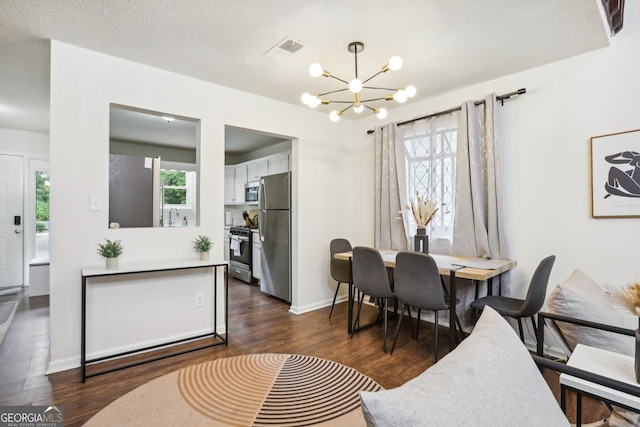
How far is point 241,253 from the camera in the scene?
554cm

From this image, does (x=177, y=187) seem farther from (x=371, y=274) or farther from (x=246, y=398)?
(x=246, y=398)

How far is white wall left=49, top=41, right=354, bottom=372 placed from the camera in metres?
2.41

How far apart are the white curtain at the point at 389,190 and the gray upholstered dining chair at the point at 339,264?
43 cm

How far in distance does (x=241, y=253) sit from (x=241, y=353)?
2962mm

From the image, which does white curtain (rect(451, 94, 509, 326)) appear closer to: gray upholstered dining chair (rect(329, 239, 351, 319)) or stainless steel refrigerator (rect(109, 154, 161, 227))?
gray upholstered dining chair (rect(329, 239, 351, 319))

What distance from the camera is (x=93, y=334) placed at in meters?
2.52

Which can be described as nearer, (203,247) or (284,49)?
(284,49)

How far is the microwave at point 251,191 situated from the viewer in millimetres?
5570

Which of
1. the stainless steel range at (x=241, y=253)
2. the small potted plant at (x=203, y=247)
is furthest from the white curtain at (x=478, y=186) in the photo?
the stainless steel range at (x=241, y=253)

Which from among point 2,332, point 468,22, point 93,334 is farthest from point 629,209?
point 2,332

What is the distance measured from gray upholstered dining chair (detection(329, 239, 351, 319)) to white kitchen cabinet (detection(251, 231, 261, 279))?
63.6 inches

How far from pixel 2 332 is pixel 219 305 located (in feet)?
6.83

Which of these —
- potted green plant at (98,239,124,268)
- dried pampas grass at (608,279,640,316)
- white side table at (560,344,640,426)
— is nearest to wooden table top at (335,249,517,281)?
white side table at (560,344,640,426)

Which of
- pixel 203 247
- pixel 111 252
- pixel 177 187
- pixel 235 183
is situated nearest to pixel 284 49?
pixel 203 247
